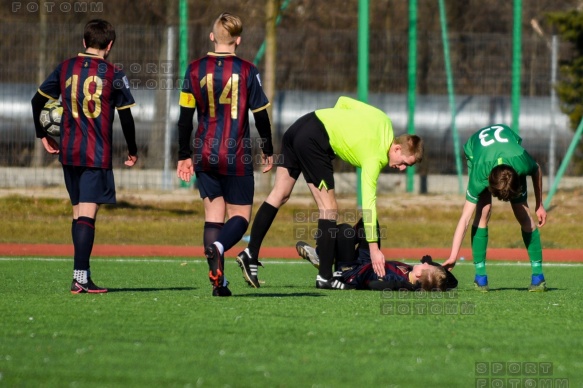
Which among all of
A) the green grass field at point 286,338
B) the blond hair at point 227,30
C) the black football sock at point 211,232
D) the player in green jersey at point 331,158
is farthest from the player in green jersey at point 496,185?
the blond hair at point 227,30

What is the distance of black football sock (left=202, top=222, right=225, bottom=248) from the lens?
7688 millimetres

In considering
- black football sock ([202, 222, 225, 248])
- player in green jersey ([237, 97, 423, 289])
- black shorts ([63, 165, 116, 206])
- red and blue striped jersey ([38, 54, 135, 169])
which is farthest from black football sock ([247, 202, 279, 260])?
red and blue striped jersey ([38, 54, 135, 169])

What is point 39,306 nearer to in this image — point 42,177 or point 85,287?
point 85,287

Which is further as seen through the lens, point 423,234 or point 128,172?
point 128,172

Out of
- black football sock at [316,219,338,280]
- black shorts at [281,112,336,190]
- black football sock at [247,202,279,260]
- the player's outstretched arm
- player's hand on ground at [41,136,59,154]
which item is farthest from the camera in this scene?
black football sock at [247,202,279,260]

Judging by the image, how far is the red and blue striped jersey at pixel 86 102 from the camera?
7.58 meters

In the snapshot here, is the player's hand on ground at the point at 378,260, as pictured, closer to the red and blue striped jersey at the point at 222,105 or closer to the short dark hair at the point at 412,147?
the short dark hair at the point at 412,147

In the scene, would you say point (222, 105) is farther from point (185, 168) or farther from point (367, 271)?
point (367, 271)

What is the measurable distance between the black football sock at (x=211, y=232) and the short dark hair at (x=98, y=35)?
149 cm

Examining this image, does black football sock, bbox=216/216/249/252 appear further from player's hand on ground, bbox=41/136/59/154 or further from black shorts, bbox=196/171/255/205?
player's hand on ground, bbox=41/136/59/154

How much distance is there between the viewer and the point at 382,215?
741 inches

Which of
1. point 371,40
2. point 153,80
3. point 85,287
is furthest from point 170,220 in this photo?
point 85,287

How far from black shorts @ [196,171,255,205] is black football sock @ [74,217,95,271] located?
853 mm

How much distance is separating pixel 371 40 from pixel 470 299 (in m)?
12.6
